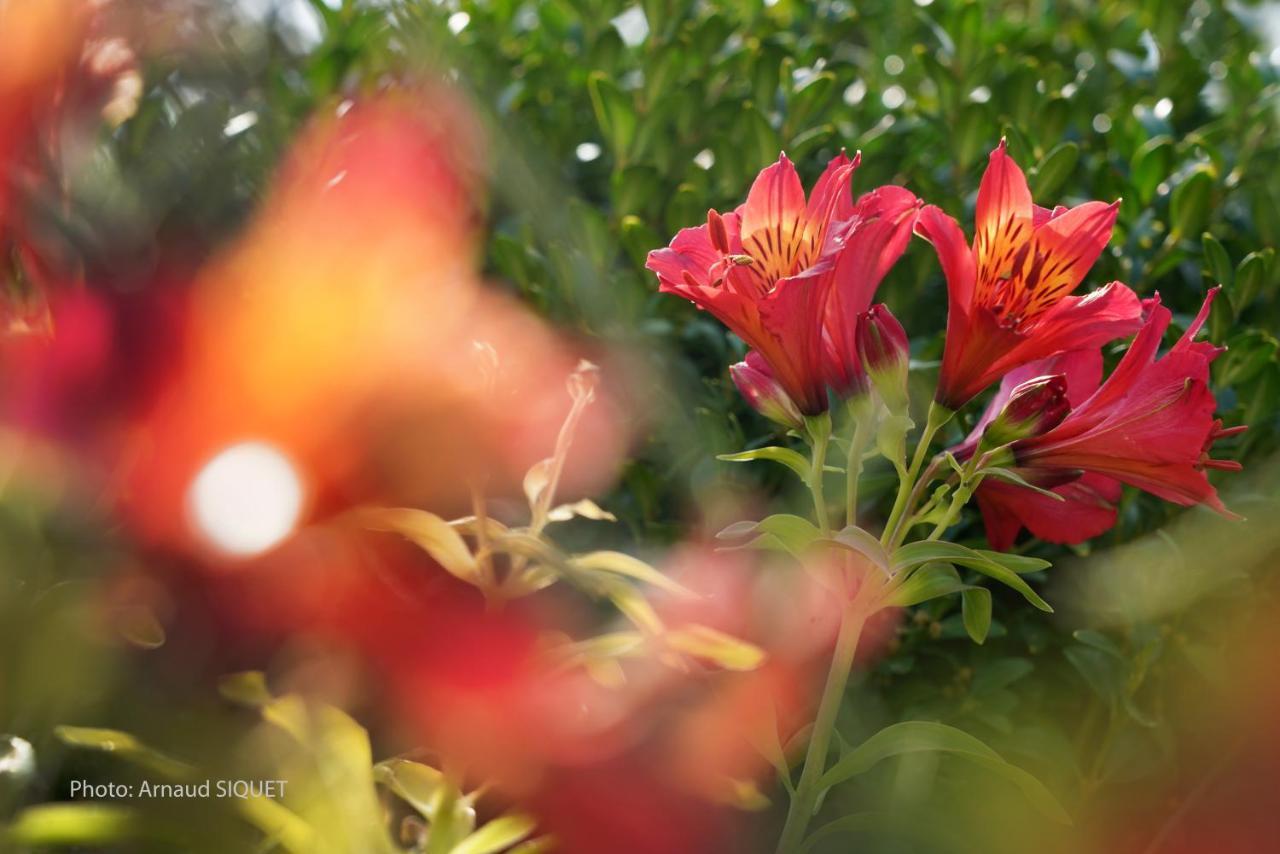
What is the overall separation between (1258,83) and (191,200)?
1158mm

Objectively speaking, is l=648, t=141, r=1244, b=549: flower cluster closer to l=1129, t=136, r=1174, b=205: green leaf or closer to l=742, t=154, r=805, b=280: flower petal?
l=742, t=154, r=805, b=280: flower petal

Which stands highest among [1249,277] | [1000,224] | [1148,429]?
[1000,224]

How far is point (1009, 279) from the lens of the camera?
2.36 ft

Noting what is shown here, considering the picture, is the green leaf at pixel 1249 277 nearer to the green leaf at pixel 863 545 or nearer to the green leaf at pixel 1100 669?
the green leaf at pixel 1100 669

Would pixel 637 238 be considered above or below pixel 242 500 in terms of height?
below

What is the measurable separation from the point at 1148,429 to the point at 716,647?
0.34m

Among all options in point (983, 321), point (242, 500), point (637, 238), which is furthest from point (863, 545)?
point (637, 238)

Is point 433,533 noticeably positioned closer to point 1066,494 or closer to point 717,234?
point 717,234

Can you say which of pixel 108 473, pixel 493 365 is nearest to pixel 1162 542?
pixel 493 365

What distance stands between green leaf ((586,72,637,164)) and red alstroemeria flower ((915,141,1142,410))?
0.60 m

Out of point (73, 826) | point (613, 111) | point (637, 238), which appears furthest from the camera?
point (613, 111)

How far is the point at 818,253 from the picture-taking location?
74 centimetres

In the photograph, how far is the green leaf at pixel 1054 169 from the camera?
1088mm

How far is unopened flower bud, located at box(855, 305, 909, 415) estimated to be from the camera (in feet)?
2.36
